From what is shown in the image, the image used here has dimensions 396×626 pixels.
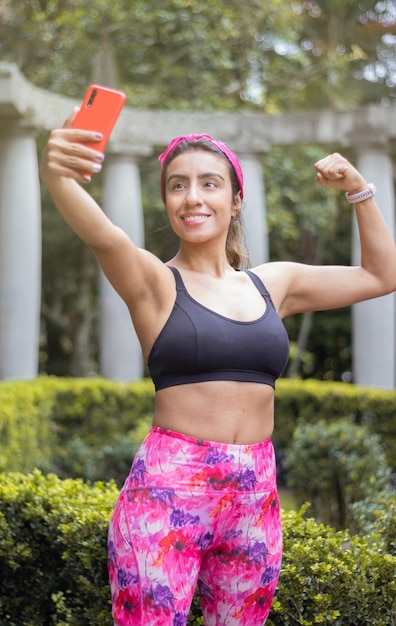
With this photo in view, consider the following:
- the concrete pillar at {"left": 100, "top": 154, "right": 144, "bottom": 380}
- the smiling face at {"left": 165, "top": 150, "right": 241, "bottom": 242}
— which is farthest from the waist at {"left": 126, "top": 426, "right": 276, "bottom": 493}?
the concrete pillar at {"left": 100, "top": 154, "right": 144, "bottom": 380}

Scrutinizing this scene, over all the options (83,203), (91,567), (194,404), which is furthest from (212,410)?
(91,567)

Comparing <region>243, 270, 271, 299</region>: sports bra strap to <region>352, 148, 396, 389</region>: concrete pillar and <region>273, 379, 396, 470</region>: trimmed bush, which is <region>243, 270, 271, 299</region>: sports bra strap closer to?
<region>273, 379, 396, 470</region>: trimmed bush

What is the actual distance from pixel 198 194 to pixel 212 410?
760 mm

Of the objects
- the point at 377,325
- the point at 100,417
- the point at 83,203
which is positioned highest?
the point at 83,203

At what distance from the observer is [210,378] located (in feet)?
10.7

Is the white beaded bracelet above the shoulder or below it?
above

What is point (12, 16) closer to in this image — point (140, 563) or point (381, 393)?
point (381, 393)

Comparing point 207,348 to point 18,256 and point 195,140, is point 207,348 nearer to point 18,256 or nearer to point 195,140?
point 195,140

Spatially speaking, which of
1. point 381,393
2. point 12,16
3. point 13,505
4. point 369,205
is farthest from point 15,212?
point 369,205

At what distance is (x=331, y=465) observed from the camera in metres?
9.96

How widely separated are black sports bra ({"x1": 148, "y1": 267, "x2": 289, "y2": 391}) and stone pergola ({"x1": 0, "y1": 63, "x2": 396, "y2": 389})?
10.5m

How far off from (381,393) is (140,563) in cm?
1020

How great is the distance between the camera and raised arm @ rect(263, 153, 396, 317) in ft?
12.2

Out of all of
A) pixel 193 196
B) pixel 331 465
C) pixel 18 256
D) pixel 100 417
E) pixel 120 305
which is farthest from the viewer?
pixel 120 305
